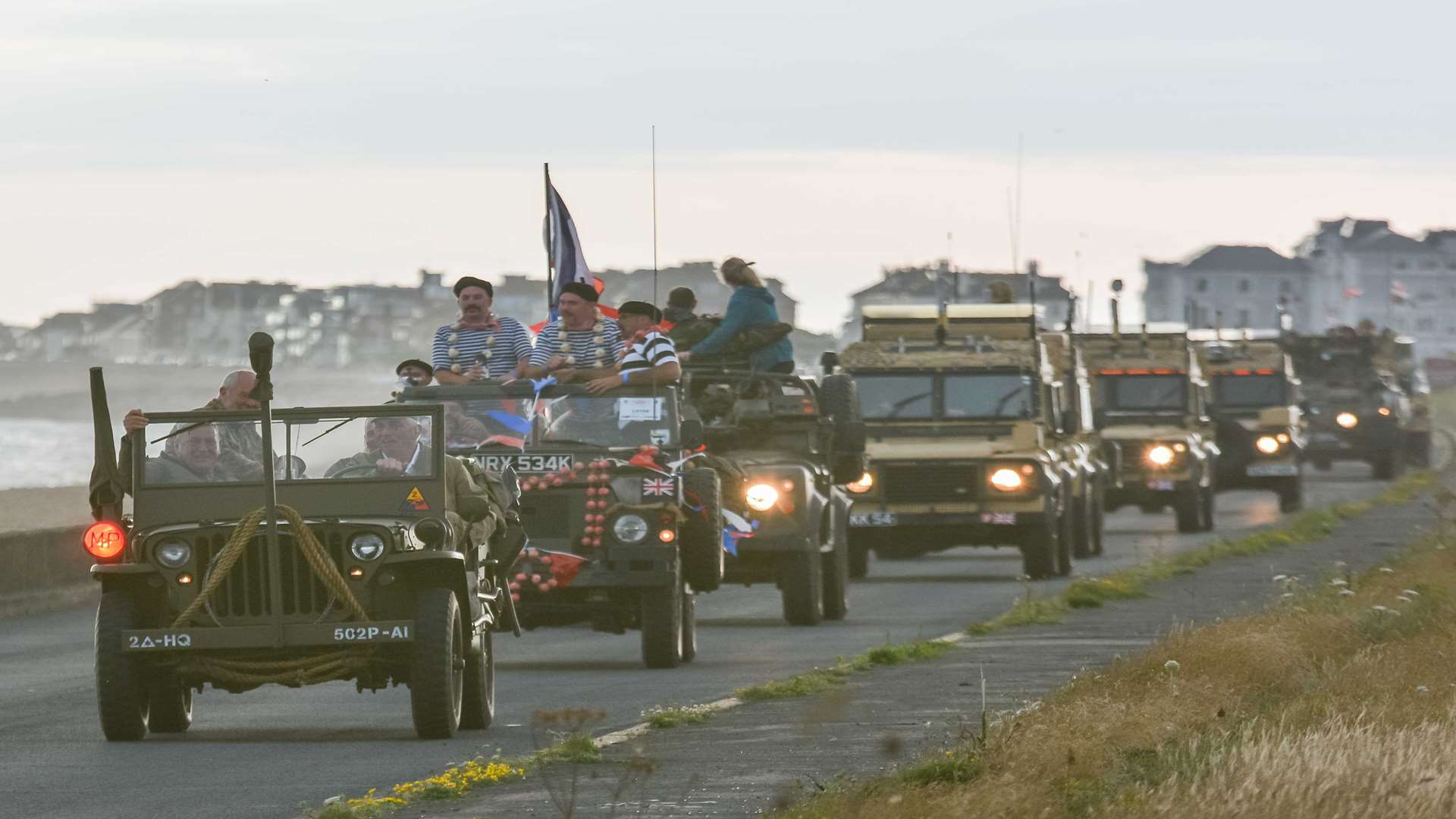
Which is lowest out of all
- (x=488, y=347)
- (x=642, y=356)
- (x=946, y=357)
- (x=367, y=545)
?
(x=367, y=545)

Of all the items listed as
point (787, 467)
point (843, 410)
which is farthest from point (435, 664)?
point (787, 467)

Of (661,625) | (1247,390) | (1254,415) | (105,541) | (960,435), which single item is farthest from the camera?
(1247,390)

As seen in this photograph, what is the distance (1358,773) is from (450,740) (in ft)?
18.0

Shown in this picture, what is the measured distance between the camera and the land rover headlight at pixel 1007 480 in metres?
28.5

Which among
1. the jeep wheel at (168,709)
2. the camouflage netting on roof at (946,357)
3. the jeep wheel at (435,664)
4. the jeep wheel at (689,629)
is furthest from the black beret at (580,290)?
the camouflage netting on roof at (946,357)

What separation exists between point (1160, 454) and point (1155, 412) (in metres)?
0.76

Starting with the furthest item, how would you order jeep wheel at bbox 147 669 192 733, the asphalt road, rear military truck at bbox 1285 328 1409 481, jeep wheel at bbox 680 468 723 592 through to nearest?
rear military truck at bbox 1285 328 1409 481, jeep wheel at bbox 680 468 723 592, jeep wheel at bbox 147 669 192 733, the asphalt road

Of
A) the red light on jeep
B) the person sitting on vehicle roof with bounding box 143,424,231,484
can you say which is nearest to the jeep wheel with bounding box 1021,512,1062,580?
the person sitting on vehicle roof with bounding box 143,424,231,484

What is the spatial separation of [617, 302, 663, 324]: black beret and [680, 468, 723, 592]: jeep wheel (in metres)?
1.46

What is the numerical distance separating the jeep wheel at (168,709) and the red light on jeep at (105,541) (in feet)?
2.20

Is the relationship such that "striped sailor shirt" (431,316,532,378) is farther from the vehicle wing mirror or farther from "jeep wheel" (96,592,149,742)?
"jeep wheel" (96,592,149,742)

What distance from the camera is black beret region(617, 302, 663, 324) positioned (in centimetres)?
1889

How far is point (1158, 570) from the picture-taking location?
89.7ft

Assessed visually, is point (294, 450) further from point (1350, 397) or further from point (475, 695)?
point (1350, 397)
